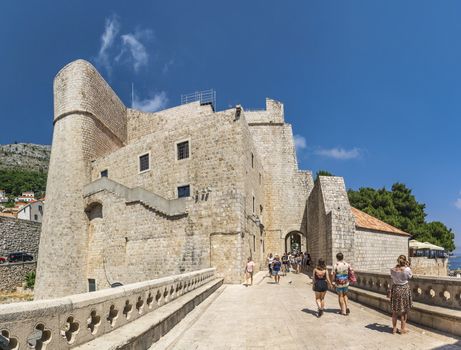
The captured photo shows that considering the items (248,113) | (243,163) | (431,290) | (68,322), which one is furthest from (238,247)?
(248,113)

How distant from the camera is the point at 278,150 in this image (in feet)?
108

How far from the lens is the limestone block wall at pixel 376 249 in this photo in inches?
698

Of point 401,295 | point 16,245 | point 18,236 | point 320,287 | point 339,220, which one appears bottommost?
point 320,287

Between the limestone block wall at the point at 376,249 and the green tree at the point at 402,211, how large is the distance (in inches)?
700

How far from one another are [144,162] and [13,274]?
1701 cm

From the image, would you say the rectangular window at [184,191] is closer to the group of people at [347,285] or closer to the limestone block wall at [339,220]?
the limestone block wall at [339,220]

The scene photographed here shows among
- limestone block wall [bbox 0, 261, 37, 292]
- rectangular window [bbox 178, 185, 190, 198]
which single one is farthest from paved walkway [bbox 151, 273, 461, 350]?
limestone block wall [bbox 0, 261, 37, 292]

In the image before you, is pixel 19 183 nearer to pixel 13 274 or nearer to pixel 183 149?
pixel 13 274

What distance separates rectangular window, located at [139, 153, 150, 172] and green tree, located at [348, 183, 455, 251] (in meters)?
26.4

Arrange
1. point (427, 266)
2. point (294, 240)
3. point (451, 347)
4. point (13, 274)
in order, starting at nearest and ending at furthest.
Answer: point (451, 347) < point (427, 266) < point (13, 274) < point (294, 240)

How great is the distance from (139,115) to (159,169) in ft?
39.9

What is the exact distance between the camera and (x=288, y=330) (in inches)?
281

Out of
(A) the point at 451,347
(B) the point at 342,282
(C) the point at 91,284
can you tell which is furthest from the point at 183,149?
(A) the point at 451,347

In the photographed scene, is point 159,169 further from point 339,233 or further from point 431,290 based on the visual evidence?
point 431,290
